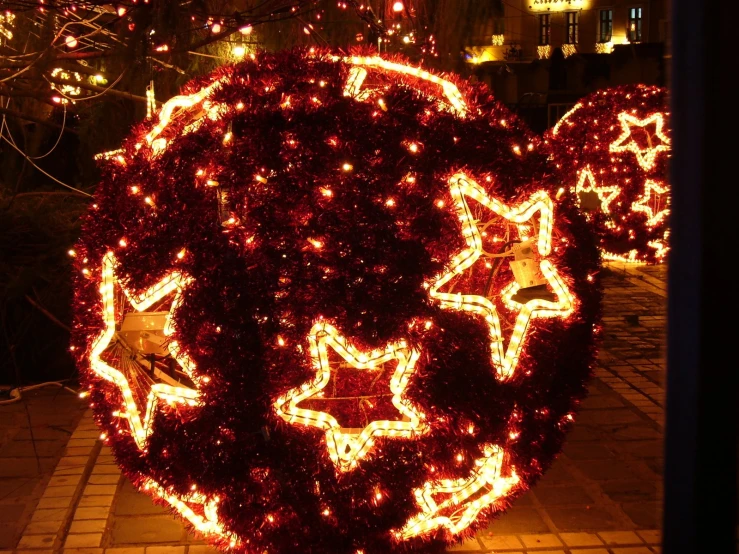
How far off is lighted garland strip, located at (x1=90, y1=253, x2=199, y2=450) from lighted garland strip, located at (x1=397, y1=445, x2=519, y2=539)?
115 cm

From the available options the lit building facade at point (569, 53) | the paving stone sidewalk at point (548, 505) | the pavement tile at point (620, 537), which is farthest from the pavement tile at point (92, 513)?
the lit building facade at point (569, 53)

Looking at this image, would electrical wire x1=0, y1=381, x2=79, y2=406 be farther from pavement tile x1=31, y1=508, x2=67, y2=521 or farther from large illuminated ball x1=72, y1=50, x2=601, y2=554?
large illuminated ball x1=72, y1=50, x2=601, y2=554

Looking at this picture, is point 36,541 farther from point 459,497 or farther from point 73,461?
point 459,497

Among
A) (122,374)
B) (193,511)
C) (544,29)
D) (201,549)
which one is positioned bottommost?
(201,549)

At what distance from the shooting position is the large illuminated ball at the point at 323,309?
11.8 feet

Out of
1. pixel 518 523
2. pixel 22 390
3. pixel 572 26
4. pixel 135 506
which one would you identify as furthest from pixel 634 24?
pixel 135 506

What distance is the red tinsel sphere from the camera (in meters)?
12.7

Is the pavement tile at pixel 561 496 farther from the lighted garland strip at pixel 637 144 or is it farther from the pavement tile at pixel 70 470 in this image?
the lighted garland strip at pixel 637 144

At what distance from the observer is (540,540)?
451 cm

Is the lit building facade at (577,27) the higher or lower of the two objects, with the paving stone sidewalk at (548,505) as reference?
higher

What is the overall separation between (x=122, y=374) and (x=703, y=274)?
119 inches

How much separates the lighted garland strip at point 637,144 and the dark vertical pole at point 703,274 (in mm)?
11382

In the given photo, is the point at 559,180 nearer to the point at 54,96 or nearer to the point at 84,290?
the point at 84,290

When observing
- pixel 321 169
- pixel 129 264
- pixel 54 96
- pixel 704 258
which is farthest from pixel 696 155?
pixel 54 96
